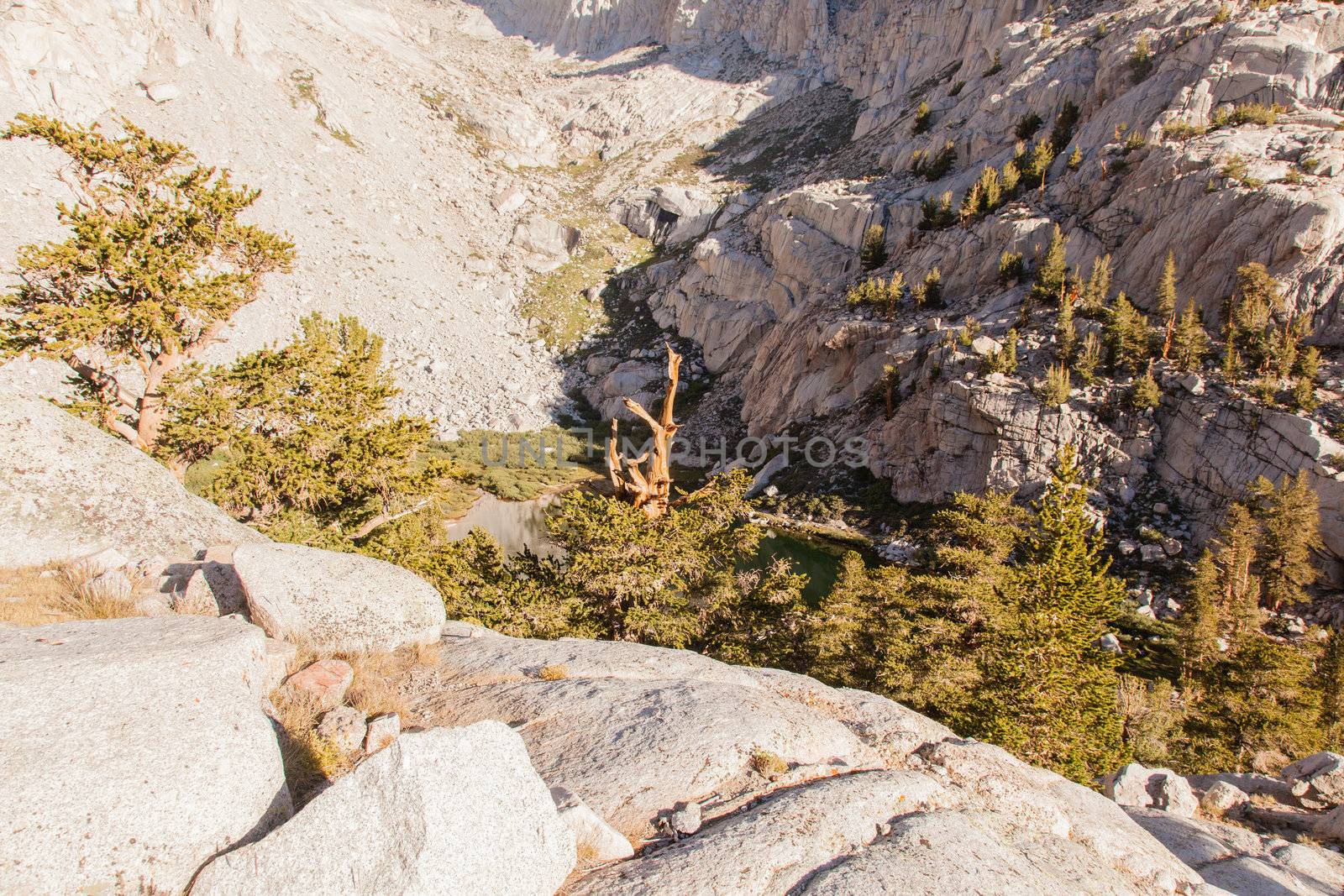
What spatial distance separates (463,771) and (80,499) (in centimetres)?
904

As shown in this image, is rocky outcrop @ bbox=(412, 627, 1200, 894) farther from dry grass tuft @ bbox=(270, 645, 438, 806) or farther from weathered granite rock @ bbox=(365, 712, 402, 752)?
weathered granite rock @ bbox=(365, 712, 402, 752)

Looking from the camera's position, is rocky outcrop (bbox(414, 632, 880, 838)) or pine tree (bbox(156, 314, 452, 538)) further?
pine tree (bbox(156, 314, 452, 538))

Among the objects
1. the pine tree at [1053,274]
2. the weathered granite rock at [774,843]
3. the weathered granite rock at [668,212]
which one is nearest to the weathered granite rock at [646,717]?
the weathered granite rock at [774,843]

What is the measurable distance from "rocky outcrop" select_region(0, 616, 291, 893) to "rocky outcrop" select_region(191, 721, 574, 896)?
15.7 inches

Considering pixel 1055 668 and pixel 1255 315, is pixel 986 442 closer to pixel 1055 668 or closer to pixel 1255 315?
pixel 1255 315

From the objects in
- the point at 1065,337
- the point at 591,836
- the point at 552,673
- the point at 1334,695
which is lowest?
the point at 1334,695

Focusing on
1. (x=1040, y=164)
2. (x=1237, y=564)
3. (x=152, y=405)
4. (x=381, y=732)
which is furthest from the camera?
(x=1040, y=164)

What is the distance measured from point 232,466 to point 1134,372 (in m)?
49.9

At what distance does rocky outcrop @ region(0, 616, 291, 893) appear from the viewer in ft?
11.8

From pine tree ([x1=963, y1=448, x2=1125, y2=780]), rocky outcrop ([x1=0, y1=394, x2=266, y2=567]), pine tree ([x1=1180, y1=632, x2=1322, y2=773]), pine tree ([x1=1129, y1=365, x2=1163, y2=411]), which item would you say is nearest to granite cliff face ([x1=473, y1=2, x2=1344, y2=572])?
pine tree ([x1=1129, y1=365, x2=1163, y2=411])

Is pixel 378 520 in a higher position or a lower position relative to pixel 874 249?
lower

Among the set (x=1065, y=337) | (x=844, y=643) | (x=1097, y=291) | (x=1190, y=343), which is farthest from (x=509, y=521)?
(x=1190, y=343)

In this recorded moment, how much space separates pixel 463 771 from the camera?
14.2ft

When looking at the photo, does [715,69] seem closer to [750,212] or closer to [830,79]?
[830,79]
